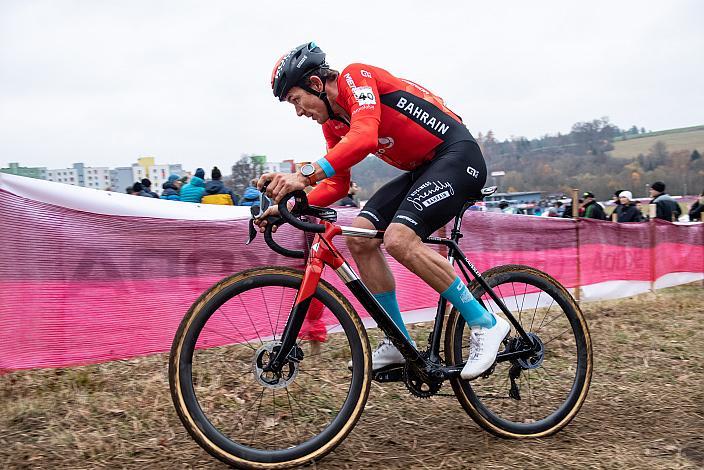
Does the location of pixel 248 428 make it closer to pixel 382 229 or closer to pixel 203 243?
pixel 382 229

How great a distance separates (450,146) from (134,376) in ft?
9.72

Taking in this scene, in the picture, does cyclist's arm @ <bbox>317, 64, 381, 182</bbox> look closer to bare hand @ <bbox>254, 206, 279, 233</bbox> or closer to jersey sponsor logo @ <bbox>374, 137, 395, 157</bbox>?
jersey sponsor logo @ <bbox>374, 137, 395, 157</bbox>

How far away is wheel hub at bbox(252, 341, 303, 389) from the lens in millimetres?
3127

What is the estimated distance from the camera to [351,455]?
134 inches

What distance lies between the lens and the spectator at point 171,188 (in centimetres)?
975

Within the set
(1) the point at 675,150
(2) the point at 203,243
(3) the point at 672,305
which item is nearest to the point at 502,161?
(1) the point at 675,150

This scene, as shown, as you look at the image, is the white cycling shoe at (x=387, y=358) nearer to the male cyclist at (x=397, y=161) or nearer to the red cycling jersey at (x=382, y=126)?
the male cyclist at (x=397, y=161)

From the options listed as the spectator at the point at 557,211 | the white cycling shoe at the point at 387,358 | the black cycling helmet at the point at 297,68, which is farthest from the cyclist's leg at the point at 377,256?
the spectator at the point at 557,211

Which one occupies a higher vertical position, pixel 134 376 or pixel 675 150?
pixel 675 150

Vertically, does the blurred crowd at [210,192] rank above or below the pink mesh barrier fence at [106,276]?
above

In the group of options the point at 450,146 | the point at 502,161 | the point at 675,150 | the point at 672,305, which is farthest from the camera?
the point at 675,150

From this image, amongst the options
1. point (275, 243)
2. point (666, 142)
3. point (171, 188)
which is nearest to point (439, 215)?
point (275, 243)

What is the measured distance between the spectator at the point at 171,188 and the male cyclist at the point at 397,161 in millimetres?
6396

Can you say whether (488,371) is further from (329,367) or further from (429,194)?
(329,367)
